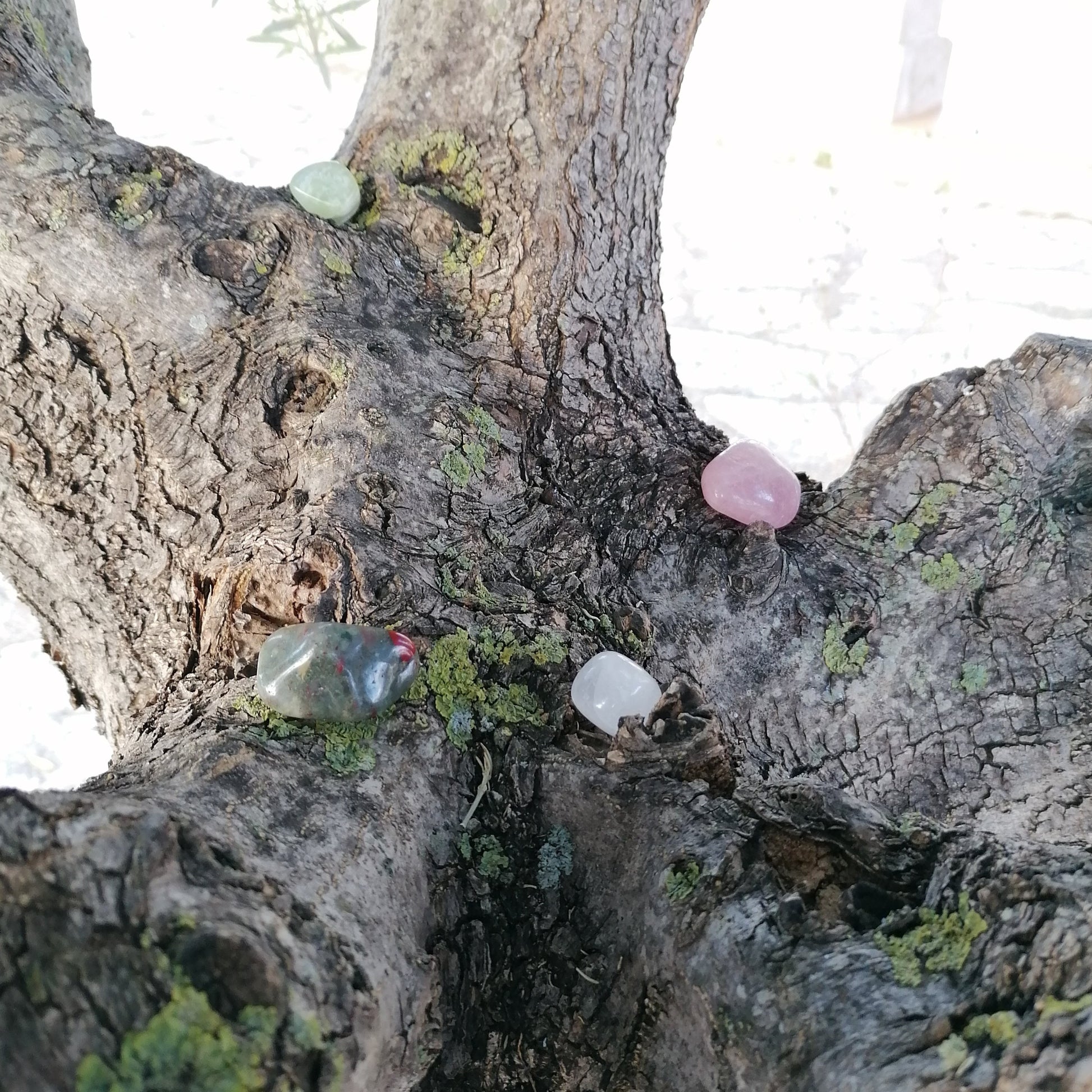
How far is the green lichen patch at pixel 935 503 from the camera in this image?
1306mm

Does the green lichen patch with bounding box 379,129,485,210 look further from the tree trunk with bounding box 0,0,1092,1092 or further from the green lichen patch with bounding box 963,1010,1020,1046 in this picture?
the green lichen patch with bounding box 963,1010,1020,1046

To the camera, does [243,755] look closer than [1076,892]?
Answer: No

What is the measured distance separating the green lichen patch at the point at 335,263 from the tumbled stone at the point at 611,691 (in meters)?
0.67

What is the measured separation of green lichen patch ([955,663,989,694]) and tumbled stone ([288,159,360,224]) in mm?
1057

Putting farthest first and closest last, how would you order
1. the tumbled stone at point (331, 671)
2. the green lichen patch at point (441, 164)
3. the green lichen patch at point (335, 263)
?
1. the green lichen patch at point (441, 164)
2. the green lichen patch at point (335, 263)
3. the tumbled stone at point (331, 671)

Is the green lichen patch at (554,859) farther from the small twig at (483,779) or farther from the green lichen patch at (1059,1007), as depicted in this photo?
the green lichen patch at (1059,1007)

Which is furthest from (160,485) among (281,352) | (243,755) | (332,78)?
(332,78)

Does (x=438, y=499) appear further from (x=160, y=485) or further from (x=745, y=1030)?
(x=745, y=1030)

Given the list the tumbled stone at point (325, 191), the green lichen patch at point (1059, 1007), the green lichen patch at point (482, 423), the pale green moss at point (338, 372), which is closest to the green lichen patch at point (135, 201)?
the tumbled stone at point (325, 191)

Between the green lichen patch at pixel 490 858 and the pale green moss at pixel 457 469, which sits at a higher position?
the pale green moss at pixel 457 469

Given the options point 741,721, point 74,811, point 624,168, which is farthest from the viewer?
point 624,168

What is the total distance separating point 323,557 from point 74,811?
462 millimetres

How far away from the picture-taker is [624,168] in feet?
4.82

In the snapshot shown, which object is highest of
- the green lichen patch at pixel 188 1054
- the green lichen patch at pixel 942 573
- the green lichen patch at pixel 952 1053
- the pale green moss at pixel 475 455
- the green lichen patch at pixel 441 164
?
the green lichen patch at pixel 441 164
